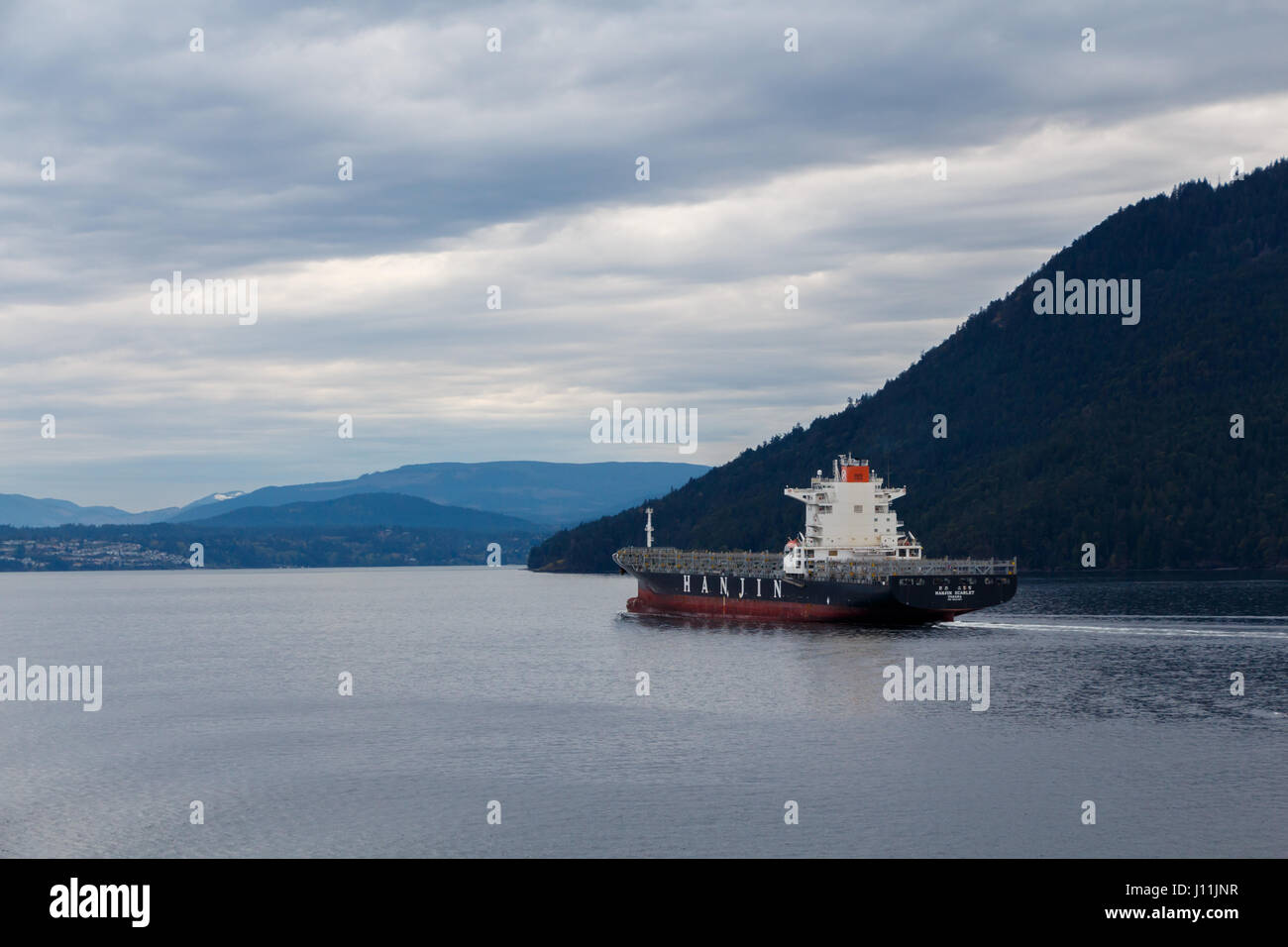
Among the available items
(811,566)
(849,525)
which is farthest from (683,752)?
(849,525)

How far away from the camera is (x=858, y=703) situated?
6750cm

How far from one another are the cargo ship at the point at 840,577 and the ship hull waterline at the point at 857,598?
8 centimetres

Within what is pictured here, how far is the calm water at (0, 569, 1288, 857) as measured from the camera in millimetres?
41938

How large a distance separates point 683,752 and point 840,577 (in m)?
56.5

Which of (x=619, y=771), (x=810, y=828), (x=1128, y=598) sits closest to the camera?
(x=810, y=828)

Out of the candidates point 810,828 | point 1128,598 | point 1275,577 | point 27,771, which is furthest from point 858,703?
point 1275,577

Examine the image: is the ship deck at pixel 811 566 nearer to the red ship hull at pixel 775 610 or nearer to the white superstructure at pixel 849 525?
the white superstructure at pixel 849 525

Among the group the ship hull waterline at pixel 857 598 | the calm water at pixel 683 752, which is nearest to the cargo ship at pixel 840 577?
the ship hull waterline at pixel 857 598

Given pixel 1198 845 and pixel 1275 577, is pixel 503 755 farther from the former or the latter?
pixel 1275 577

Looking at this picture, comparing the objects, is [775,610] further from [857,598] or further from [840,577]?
[857,598]

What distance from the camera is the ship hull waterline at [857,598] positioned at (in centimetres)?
10388

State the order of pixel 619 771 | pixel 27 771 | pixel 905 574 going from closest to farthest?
pixel 619 771, pixel 27 771, pixel 905 574

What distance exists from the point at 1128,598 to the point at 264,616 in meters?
109
